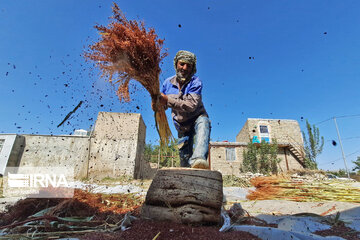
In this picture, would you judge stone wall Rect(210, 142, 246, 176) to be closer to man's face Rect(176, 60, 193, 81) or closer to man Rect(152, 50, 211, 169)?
man Rect(152, 50, 211, 169)

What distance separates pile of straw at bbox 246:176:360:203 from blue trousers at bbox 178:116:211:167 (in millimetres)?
2814

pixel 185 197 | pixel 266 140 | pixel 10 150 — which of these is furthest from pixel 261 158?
pixel 10 150

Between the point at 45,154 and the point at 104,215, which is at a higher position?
the point at 45,154

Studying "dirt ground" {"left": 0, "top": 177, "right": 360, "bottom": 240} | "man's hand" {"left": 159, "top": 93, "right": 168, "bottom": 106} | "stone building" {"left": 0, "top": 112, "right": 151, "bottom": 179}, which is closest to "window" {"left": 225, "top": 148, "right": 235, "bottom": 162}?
"stone building" {"left": 0, "top": 112, "right": 151, "bottom": 179}

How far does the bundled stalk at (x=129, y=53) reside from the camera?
2.43 m

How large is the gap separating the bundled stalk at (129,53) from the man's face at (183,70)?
40 centimetres

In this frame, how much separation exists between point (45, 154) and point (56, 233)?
13.1 m

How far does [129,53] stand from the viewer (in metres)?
2.45

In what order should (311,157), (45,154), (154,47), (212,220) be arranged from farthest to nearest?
(311,157), (45,154), (154,47), (212,220)

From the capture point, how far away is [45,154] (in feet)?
39.5

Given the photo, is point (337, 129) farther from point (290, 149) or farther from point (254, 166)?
point (254, 166)

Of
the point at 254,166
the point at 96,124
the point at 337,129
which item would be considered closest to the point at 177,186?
the point at 96,124

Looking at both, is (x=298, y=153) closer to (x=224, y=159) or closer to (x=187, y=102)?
(x=224, y=159)

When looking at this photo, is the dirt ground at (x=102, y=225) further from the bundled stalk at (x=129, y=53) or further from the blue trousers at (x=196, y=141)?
the bundled stalk at (x=129, y=53)
